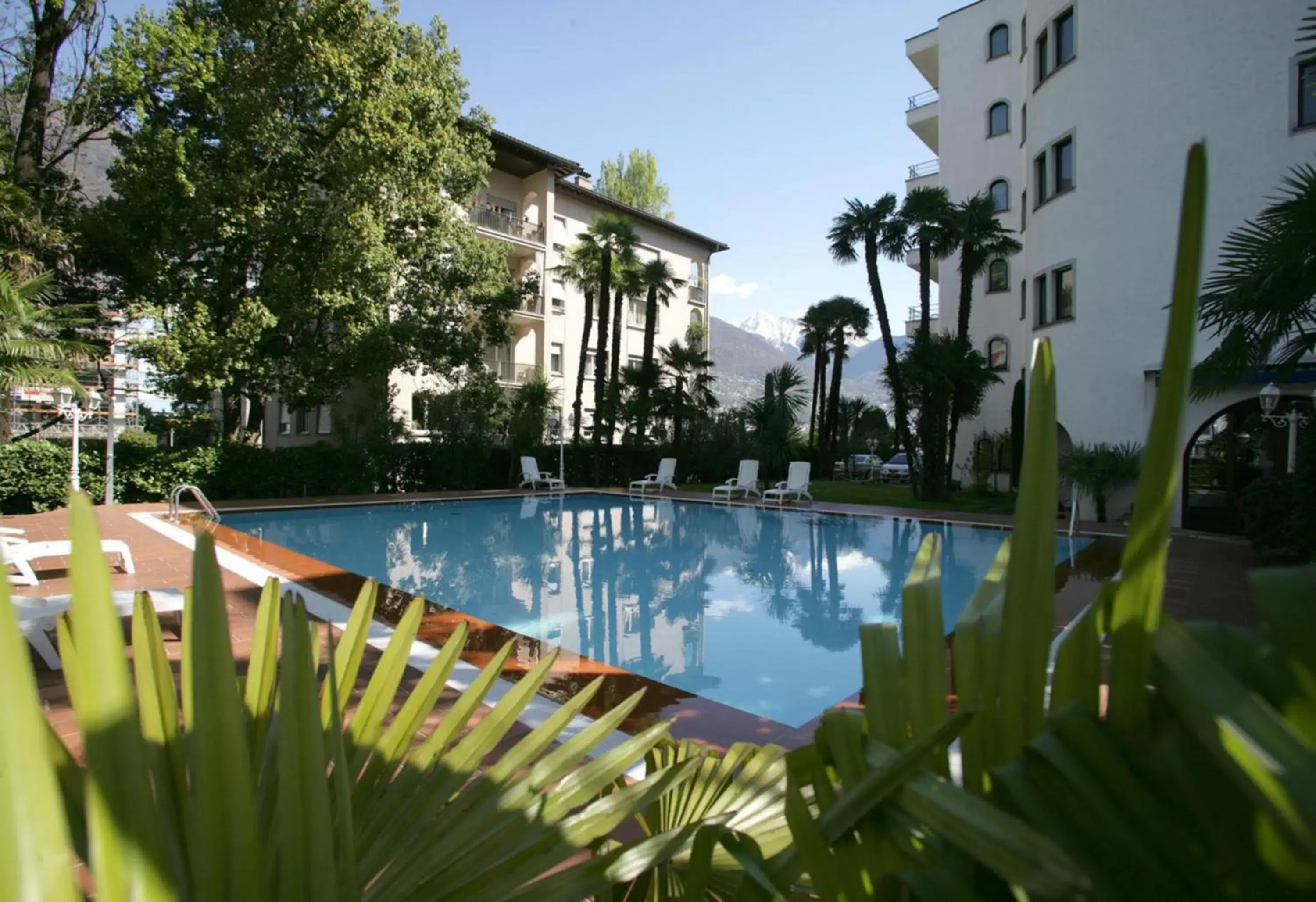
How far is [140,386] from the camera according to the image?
19.6 meters

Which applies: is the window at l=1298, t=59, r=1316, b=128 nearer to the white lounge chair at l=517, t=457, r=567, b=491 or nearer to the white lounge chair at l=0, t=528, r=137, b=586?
the white lounge chair at l=517, t=457, r=567, b=491

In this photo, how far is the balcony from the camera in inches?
1174

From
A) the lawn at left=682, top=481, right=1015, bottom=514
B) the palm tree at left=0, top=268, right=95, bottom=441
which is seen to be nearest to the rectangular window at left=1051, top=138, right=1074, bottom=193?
the lawn at left=682, top=481, right=1015, bottom=514

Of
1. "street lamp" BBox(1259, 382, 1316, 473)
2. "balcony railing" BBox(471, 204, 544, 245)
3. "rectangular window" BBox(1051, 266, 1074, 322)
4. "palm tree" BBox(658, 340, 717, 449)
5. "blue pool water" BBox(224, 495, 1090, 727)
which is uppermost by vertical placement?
"balcony railing" BBox(471, 204, 544, 245)

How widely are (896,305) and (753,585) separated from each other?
19.1 metres

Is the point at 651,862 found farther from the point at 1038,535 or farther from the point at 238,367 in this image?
the point at 238,367

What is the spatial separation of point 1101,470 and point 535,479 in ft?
47.0

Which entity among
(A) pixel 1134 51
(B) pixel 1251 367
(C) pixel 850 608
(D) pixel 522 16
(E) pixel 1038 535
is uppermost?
(D) pixel 522 16

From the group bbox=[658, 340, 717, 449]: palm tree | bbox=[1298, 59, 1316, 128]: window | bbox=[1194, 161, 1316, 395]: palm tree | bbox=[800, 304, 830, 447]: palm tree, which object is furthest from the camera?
bbox=[800, 304, 830, 447]: palm tree

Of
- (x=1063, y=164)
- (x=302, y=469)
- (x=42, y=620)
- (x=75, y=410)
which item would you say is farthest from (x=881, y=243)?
(x=42, y=620)

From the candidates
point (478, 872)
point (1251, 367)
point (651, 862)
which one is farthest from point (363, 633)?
point (1251, 367)

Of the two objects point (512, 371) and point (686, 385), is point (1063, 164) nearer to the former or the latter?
point (686, 385)

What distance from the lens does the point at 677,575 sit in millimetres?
11609

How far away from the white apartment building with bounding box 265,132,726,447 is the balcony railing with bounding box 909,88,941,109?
451 inches
